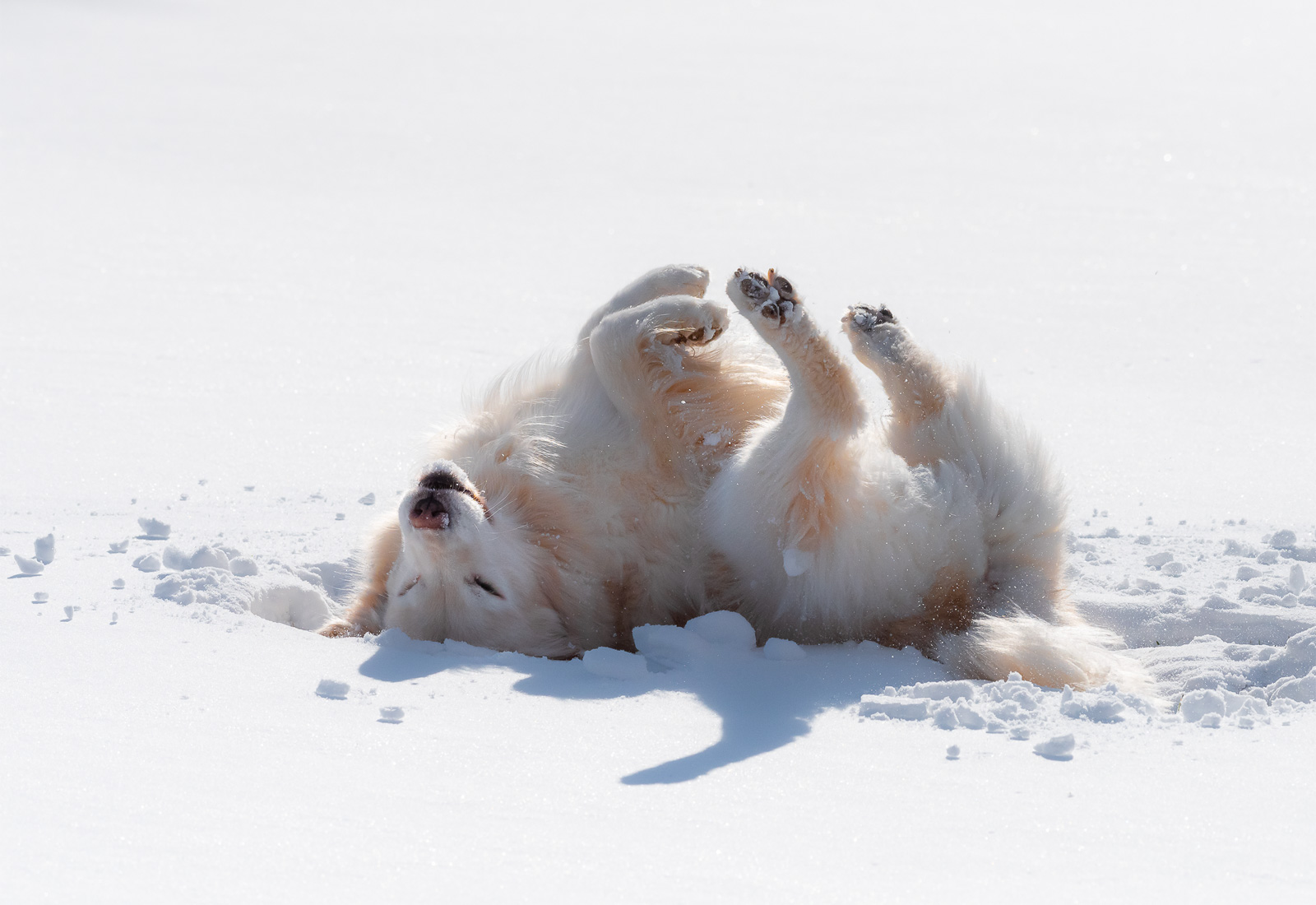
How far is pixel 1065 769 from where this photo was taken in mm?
2598

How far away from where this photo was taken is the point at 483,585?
3.74 metres

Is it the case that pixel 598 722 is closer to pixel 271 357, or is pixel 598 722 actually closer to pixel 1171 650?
pixel 1171 650

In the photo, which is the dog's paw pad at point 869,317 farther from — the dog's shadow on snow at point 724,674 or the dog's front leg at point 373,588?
the dog's front leg at point 373,588

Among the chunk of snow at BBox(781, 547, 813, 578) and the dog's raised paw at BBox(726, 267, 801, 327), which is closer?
the dog's raised paw at BBox(726, 267, 801, 327)

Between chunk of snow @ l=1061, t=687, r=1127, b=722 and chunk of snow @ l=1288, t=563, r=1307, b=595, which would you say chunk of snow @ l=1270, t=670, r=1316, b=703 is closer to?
chunk of snow @ l=1061, t=687, r=1127, b=722

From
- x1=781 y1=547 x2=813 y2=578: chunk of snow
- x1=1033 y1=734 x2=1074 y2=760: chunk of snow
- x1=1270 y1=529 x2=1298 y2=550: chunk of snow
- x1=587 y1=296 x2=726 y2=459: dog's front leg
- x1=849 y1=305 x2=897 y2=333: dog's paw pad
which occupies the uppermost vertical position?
x1=849 y1=305 x2=897 y2=333: dog's paw pad

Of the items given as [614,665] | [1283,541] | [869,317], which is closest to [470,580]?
[614,665]

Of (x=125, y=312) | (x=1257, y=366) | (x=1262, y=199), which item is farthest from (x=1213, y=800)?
(x=1262, y=199)

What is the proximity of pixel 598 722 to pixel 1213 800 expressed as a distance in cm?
130

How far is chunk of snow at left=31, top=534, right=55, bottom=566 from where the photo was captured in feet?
12.6

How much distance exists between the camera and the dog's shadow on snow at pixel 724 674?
3051 millimetres

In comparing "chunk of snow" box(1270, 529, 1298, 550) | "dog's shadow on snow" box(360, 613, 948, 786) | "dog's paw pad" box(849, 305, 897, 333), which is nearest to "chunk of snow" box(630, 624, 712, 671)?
"dog's shadow on snow" box(360, 613, 948, 786)

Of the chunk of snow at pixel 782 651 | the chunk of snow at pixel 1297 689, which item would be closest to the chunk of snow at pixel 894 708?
the chunk of snow at pixel 782 651

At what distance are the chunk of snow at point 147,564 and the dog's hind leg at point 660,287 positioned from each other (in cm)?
153
